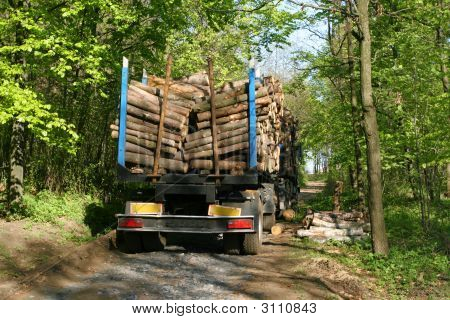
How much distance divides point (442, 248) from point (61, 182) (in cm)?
976

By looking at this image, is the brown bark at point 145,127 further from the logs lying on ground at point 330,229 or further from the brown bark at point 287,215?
the brown bark at point 287,215

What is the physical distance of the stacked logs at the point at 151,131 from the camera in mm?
8883

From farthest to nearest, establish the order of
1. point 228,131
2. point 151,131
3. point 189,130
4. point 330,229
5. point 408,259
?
point 330,229
point 189,130
point 151,131
point 228,131
point 408,259

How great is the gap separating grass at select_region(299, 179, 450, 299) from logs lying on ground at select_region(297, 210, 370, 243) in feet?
1.31

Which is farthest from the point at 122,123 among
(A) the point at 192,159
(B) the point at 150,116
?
(A) the point at 192,159

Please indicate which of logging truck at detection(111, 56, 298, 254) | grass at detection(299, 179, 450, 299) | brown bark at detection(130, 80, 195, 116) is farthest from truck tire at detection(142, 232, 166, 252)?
grass at detection(299, 179, 450, 299)

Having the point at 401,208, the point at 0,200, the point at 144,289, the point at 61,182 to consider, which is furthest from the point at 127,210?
the point at 401,208

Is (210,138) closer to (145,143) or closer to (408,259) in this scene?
(145,143)

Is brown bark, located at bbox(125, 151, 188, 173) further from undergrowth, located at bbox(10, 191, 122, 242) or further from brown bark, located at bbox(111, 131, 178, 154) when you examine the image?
undergrowth, located at bbox(10, 191, 122, 242)

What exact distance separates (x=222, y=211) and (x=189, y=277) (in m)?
1.82

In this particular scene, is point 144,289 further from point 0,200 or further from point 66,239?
point 0,200

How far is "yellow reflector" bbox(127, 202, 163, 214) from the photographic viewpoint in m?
8.69

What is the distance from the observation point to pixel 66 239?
32.6ft

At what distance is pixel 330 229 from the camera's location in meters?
11.0
